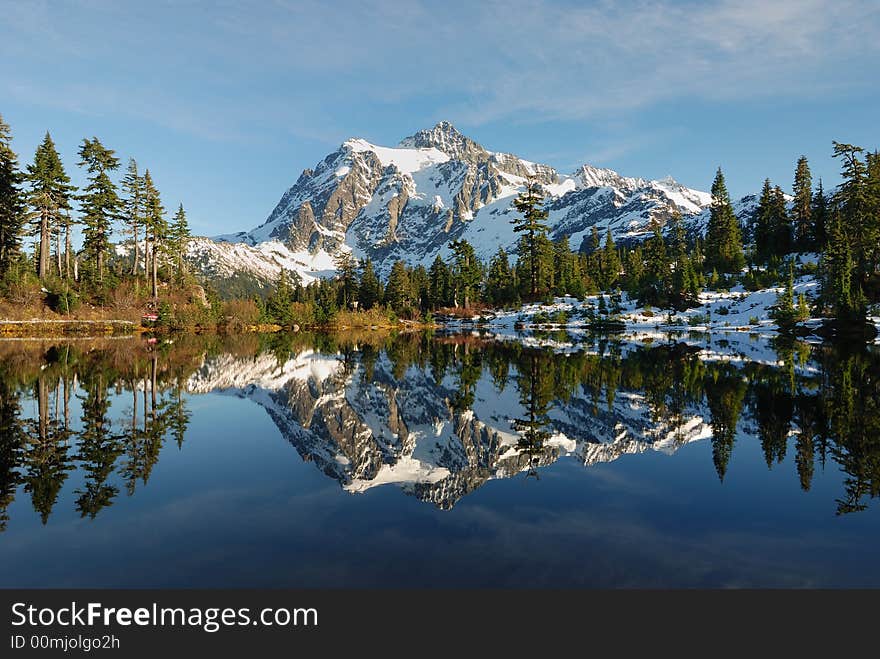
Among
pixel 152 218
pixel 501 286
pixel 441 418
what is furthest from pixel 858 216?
pixel 152 218

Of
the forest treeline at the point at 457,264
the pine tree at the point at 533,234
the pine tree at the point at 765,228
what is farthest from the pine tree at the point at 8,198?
the pine tree at the point at 765,228

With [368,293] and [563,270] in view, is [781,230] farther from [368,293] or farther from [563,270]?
[368,293]

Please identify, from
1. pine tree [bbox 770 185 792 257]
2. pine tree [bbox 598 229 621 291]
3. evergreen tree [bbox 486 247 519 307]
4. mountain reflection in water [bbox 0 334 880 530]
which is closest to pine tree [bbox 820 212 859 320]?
pine tree [bbox 770 185 792 257]

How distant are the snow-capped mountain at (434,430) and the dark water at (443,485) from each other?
7 cm

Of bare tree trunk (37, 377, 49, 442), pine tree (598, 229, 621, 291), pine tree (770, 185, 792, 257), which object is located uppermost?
pine tree (770, 185, 792, 257)

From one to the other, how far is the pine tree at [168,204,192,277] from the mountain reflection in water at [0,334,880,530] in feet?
161

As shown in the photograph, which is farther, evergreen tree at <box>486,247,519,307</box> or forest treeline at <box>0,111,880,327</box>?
evergreen tree at <box>486,247,519,307</box>

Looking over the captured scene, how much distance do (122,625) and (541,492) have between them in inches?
215

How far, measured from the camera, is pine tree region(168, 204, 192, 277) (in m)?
69.0

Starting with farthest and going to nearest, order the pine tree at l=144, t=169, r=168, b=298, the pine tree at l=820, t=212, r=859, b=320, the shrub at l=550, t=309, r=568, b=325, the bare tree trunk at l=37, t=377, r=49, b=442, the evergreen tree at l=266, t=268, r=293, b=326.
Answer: the evergreen tree at l=266, t=268, r=293, b=326 < the shrub at l=550, t=309, r=568, b=325 < the pine tree at l=144, t=169, r=168, b=298 < the pine tree at l=820, t=212, r=859, b=320 < the bare tree trunk at l=37, t=377, r=49, b=442

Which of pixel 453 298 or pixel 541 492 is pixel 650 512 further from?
pixel 453 298

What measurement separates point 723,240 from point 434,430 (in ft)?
283

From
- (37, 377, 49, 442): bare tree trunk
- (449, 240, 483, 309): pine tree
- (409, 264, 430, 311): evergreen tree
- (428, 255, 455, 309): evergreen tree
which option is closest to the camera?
(37, 377, 49, 442): bare tree trunk

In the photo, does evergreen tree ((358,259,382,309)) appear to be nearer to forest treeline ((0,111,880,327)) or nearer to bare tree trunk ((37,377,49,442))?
forest treeline ((0,111,880,327))
